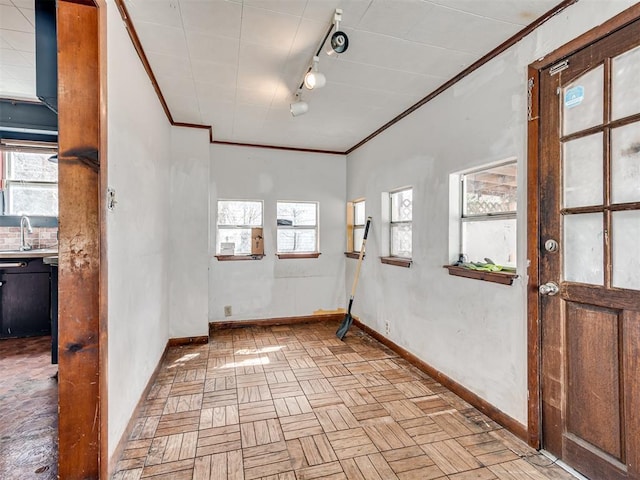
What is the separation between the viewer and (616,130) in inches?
58.1

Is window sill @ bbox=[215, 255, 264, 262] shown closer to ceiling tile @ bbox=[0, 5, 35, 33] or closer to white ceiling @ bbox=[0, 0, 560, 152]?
white ceiling @ bbox=[0, 0, 560, 152]

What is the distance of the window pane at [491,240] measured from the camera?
2.12 m

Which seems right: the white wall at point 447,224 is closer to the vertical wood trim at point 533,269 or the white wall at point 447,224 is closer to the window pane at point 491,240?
the vertical wood trim at point 533,269

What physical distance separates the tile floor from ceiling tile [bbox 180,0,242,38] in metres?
2.51

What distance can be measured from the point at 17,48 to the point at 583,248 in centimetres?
370

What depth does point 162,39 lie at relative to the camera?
201 cm

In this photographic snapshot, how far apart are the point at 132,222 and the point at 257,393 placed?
1.56 m

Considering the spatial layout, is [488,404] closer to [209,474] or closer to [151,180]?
[209,474]

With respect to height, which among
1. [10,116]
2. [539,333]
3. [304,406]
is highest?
[10,116]

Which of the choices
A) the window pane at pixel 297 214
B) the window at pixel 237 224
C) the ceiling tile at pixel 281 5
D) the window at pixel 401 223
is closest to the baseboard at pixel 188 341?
the window at pixel 237 224

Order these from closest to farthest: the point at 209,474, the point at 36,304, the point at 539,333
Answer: the point at 209,474 → the point at 539,333 → the point at 36,304

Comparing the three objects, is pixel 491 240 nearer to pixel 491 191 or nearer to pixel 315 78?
pixel 491 191

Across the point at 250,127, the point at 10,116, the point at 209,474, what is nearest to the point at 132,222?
the point at 209,474

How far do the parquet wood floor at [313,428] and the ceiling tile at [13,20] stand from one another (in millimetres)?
2566
